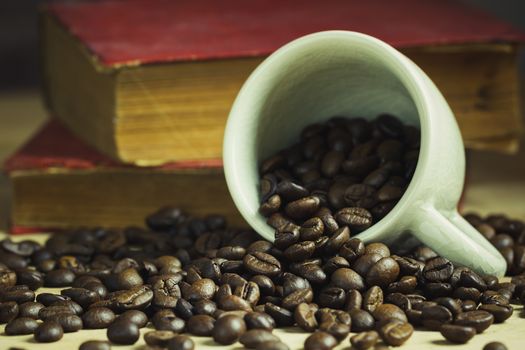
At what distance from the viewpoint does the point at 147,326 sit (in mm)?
1962

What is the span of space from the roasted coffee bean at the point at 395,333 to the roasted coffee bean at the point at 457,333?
64mm

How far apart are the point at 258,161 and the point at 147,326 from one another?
0.51 metres

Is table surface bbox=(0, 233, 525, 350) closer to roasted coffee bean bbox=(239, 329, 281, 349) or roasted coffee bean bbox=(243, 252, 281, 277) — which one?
roasted coffee bean bbox=(239, 329, 281, 349)

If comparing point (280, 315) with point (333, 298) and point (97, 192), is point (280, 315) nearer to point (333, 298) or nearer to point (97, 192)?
point (333, 298)

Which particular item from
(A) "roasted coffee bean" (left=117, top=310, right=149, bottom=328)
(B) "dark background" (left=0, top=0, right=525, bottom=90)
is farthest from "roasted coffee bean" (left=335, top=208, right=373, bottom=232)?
(B) "dark background" (left=0, top=0, right=525, bottom=90)

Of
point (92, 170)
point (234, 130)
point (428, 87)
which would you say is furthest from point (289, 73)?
point (92, 170)

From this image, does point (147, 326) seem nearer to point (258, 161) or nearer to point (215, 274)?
point (215, 274)

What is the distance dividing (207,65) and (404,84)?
2.06ft

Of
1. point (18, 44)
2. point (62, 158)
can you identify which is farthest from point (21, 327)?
point (18, 44)

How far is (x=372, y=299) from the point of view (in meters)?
1.95

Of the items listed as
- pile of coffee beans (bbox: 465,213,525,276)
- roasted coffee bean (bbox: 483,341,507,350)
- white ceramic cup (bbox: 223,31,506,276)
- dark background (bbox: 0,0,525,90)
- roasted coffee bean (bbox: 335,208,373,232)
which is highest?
white ceramic cup (bbox: 223,31,506,276)

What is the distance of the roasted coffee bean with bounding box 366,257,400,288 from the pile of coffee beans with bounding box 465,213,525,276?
14.8 inches

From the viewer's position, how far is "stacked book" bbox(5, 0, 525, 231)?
8.36ft

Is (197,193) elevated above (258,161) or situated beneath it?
situated beneath
